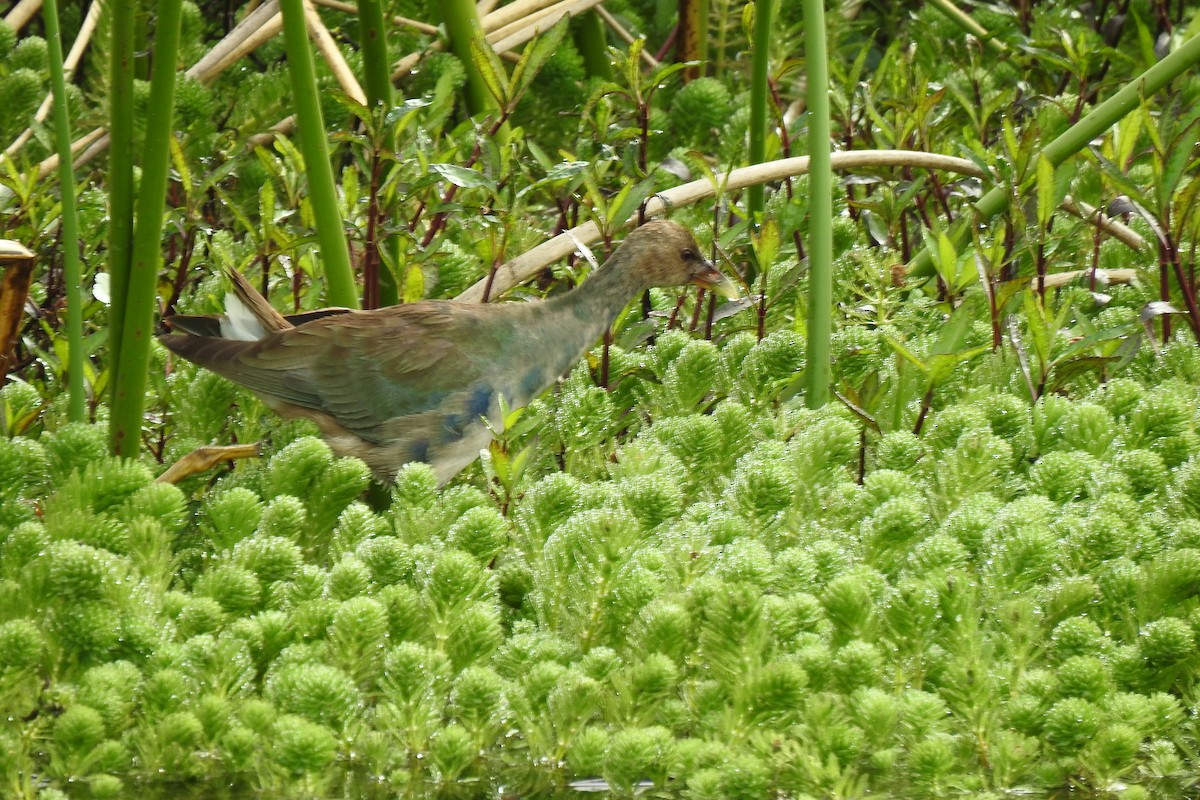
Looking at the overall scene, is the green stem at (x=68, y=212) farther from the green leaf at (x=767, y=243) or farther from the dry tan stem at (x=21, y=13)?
the dry tan stem at (x=21, y=13)

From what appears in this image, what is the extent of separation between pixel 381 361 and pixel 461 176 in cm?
43

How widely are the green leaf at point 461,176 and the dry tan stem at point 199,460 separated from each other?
753 mm

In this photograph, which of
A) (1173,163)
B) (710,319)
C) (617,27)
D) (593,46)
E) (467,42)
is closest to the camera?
(1173,163)

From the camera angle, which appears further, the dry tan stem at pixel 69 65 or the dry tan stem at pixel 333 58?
the dry tan stem at pixel 69 65

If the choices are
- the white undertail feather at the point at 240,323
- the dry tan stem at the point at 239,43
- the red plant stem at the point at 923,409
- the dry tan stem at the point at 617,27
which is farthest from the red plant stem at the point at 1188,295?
the dry tan stem at the point at 239,43

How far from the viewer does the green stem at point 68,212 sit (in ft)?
8.94

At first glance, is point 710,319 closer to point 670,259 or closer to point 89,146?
point 670,259

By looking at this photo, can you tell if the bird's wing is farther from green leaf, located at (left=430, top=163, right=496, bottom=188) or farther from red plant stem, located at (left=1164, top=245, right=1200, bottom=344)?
red plant stem, located at (left=1164, top=245, right=1200, bottom=344)

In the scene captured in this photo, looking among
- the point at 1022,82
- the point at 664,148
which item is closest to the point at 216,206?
the point at 664,148

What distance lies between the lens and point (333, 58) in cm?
442

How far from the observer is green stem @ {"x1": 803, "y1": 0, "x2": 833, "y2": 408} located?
3090 mm

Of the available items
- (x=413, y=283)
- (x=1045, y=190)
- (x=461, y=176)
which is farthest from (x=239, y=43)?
(x=1045, y=190)

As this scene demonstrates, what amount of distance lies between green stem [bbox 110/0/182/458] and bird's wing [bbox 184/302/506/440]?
499mm

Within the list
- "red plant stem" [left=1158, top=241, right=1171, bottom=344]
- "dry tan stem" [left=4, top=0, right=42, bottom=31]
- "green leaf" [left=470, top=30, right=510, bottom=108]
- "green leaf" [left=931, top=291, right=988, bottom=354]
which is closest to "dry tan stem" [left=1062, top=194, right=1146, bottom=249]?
"red plant stem" [left=1158, top=241, right=1171, bottom=344]
